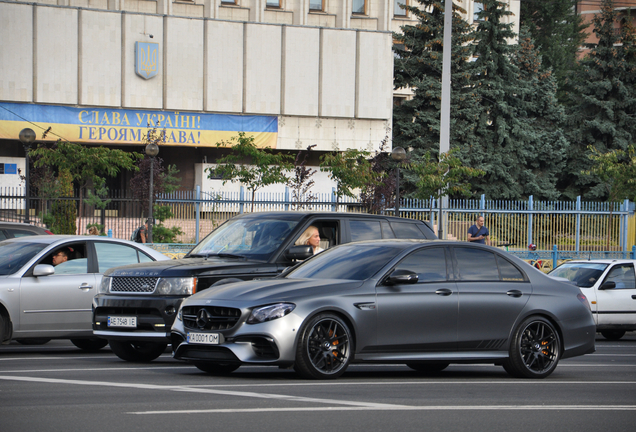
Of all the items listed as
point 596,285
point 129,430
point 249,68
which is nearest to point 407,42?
point 249,68

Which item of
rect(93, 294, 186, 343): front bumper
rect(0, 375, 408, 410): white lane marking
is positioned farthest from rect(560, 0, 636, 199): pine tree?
rect(0, 375, 408, 410): white lane marking

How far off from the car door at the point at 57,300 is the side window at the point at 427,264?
14.7 feet

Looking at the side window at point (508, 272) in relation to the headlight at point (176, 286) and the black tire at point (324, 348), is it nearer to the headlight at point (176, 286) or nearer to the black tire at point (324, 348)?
the black tire at point (324, 348)

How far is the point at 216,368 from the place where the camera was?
31.7ft

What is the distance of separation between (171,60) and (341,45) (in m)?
8.87

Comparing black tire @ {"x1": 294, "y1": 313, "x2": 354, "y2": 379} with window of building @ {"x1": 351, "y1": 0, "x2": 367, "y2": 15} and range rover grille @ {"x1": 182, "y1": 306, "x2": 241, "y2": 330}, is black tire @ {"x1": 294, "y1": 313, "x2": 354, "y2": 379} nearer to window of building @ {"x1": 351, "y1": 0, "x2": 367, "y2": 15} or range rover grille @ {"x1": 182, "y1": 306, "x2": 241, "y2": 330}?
range rover grille @ {"x1": 182, "y1": 306, "x2": 241, "y2": 330}

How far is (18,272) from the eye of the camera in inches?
447

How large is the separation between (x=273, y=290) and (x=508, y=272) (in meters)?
2.87

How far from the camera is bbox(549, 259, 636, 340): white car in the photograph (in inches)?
644

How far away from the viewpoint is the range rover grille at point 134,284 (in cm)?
1021

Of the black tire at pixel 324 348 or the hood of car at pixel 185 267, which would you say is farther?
the hood of car at pixel 185 267

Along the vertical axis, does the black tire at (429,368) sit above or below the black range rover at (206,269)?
below

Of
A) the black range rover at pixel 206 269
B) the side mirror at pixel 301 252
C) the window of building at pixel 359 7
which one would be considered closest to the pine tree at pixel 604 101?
the window of building at pixel 359 7

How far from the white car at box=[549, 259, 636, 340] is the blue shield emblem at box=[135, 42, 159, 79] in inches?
1228
